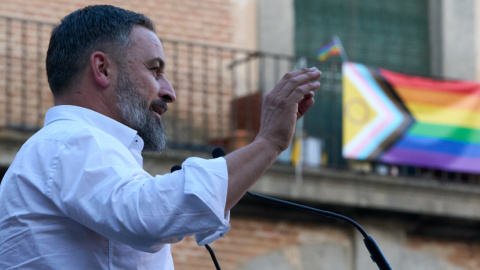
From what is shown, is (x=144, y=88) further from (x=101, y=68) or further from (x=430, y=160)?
(x=430, y=160)

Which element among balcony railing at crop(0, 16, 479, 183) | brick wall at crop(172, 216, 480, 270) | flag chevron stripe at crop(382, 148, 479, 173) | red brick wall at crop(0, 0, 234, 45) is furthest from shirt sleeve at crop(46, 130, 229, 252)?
flag chevron stripe at crop(382, 148, 479, 173)

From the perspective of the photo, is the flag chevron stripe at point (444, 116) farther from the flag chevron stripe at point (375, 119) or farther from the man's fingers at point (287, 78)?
the man's fingers at point (287, 78)

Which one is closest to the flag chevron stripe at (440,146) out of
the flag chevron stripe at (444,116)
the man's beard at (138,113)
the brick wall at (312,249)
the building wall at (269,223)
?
the flag chevron stripe at (444,116)

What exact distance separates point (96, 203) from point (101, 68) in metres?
0.60

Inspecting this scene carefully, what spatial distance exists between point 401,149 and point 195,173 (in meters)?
9.81

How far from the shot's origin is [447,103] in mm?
12789

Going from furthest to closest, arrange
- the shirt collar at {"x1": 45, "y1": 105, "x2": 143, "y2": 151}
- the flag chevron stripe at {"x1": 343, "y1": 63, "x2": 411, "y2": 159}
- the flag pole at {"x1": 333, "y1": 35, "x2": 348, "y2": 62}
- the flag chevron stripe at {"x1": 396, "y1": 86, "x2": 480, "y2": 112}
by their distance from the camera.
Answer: the flag pole at {"x1": 333, "y1": 35, "x2": 348, "y2": 62}
the flag chevron stripe at {"x1": 396, "y1": 86, "x2": 480, "y2": 112}
the flag chevron stripe at {"x1": 343, "y1": 63, "x2": 411, "y2": 159}
the shirt collar at {"x1": 45, "y1": 105, "x2": 143, "y2": 151}

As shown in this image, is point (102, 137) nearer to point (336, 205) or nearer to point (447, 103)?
point (336, 205)

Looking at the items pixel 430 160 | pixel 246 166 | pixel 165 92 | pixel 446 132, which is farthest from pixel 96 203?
pixel 446 132

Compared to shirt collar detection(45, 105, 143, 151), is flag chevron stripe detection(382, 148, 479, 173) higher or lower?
lower

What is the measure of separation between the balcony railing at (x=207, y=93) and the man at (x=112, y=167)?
7.57 m

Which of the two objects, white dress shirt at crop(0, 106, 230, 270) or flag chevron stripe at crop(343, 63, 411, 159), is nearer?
white dress shirt at crop(0, 106, 230, 270)

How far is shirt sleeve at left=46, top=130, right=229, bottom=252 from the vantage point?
2863 millimetres

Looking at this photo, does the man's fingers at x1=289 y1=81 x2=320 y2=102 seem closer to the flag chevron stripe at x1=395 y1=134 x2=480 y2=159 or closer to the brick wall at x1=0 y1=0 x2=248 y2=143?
the brick wall at x1=0 y1=0 x2=248 y2=143
